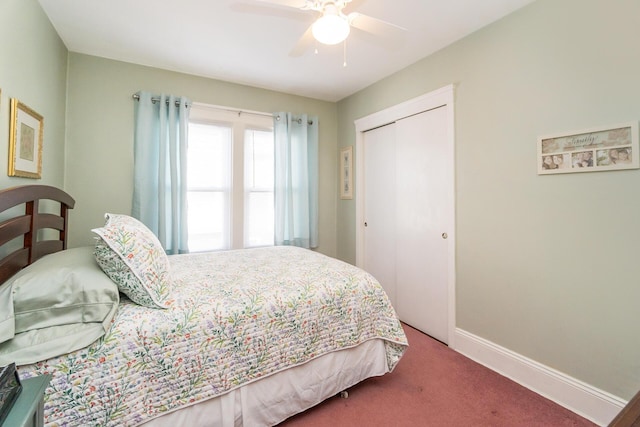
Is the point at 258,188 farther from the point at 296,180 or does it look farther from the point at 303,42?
the point at 303,42

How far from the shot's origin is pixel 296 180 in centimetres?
349

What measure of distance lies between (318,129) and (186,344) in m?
3.06

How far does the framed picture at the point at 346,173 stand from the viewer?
3573 mm

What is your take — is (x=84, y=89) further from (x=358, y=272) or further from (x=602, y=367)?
(x=602, y=367)

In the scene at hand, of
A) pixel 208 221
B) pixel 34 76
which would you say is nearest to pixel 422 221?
pixel 208 221

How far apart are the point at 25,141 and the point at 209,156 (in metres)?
1.51

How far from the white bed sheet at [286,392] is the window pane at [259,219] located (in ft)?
6.51

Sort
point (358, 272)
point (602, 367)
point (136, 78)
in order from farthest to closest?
point (136, 78), point (358, 272), point (602, 367)

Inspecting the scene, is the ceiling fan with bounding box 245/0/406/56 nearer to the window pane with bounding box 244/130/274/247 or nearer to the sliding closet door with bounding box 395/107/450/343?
the sliding closet door with bounding box 395/107/450/343

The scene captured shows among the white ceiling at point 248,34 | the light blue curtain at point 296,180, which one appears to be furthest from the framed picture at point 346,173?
the white ceiling at point 248,34

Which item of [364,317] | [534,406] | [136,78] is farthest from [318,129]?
[534,406]

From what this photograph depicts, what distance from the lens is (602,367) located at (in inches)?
61.8

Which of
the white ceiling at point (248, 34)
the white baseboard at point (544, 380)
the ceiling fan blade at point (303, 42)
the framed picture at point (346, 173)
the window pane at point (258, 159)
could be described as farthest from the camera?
the framed picture at point (346, 173)

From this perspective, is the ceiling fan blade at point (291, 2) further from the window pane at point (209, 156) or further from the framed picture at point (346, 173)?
the framed picture at point (346, 173)
